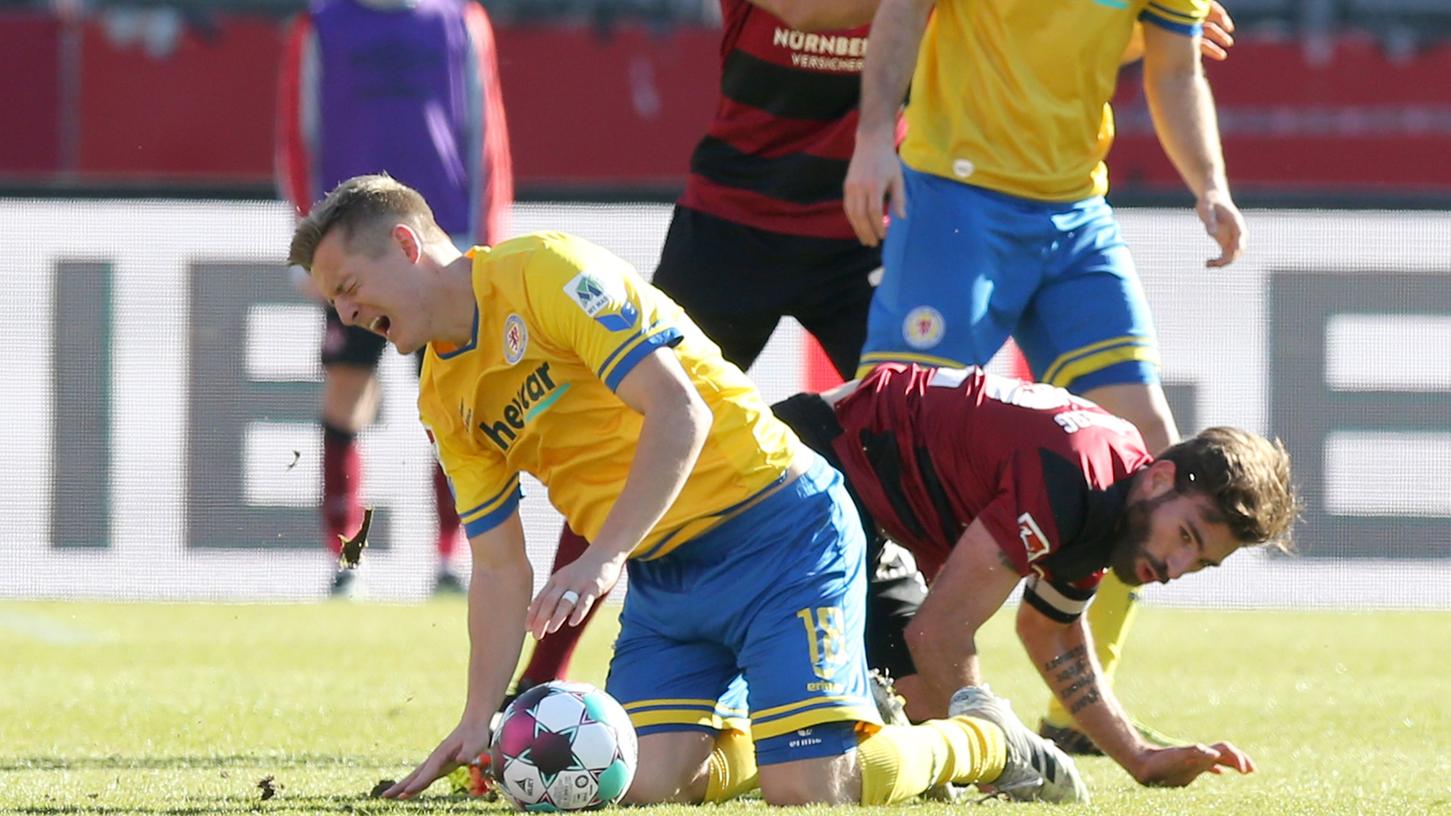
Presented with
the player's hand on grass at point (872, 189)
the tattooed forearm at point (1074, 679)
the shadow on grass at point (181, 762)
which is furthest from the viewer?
the player's hand on grass at point (872, 189)

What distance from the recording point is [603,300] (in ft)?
12.6

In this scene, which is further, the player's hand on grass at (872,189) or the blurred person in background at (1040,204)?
the blurred person in background at (1040,204)

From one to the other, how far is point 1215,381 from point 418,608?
10.2 ft

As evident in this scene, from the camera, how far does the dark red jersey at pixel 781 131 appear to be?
5.47 meters

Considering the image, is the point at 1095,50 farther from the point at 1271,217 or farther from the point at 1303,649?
the point at 1271,217

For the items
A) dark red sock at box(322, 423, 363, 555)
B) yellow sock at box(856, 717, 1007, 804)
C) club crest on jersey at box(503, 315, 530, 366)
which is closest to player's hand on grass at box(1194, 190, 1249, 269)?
yellow sock at box(856, 717, 1007, 804)

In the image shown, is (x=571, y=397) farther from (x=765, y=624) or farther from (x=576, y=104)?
(x=576, y=104)

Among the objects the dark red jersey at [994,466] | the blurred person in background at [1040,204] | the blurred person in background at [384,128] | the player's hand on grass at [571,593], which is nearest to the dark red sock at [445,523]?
the blurred person in background at [384,128]

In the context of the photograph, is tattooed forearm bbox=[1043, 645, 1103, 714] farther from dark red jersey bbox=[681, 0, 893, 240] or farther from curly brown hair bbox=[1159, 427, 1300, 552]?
dark red jersey bbox=[681, 0, 893, 240]

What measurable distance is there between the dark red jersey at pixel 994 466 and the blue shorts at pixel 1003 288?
14.5 inches

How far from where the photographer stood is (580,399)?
411 cm

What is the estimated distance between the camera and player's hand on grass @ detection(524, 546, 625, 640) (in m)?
3.53

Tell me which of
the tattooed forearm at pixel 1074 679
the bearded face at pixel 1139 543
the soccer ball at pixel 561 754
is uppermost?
the bearded face at pixel 1139 543

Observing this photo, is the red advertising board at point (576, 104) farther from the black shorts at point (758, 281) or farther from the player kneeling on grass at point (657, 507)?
the player kneeling on grass at point (657, 507)
